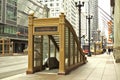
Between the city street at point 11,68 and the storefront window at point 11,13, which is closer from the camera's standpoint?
the city street at point 11,68

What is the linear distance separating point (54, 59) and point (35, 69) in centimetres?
240

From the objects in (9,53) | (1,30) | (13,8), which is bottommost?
(9,53)

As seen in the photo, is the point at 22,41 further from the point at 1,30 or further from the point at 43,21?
the point at 43,21

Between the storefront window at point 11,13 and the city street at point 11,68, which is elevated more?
the storefront window at point 11,13

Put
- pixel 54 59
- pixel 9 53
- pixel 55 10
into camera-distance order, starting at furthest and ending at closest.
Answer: pixel 55 10 < pixel 9 53 < pixel 54 59

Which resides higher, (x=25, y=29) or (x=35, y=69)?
(x=25, y=29)

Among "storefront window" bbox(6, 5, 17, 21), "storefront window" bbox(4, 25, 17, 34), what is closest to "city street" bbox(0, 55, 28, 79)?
"storefront window" bbox(4, 25, 17, 34)

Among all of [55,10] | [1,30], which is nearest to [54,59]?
[1,30]

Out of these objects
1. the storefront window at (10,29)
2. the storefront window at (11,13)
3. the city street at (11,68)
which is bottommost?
the city street at (11,68)

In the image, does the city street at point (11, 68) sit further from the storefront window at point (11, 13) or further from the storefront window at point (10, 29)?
the storefront window at point (11, 13)

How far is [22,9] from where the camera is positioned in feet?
260

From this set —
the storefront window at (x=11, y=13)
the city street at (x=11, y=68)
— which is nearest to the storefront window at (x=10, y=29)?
the storefront window at (x=11, y=13)

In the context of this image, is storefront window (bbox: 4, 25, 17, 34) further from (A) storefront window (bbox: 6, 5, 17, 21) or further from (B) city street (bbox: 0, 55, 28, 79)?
(B) city street (bbox: 0, 55, 28, 79)

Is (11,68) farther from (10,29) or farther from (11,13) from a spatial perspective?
(11,13)
